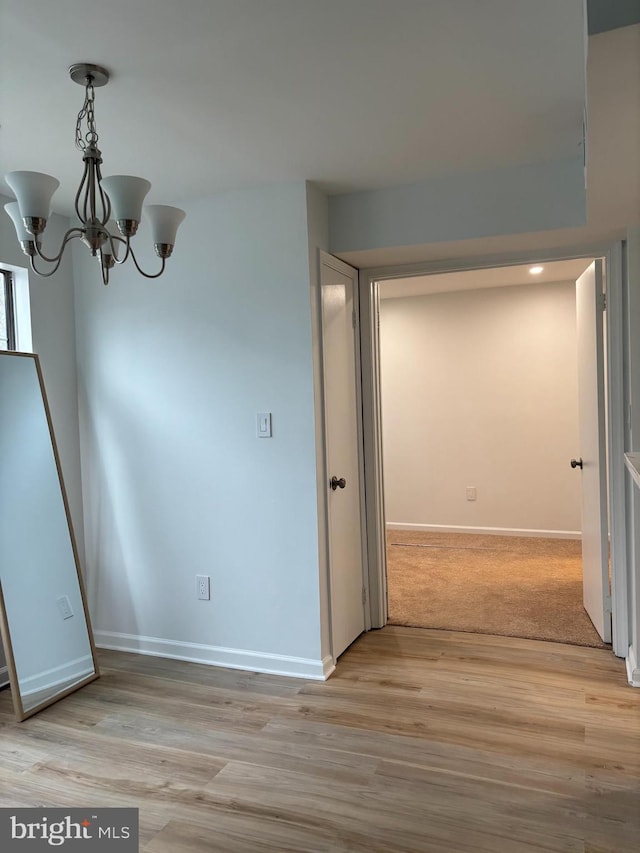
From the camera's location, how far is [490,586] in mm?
4422

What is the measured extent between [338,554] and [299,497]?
0.42m

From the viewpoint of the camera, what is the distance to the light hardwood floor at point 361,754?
1.97m

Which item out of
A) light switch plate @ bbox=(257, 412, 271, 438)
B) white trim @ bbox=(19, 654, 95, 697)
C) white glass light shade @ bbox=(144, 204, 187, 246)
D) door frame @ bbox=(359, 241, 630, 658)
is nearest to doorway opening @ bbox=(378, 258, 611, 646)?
door frame @ bbox=(359, 241, 630, 658)

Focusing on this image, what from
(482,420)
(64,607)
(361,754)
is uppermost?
(482,420)

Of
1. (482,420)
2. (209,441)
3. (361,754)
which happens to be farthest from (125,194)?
(482,420)

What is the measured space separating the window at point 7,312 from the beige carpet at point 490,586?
2.62 m

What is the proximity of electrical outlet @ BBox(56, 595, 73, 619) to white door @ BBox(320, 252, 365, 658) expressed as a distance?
4.25 feet

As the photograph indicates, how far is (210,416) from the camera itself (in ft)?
10.8

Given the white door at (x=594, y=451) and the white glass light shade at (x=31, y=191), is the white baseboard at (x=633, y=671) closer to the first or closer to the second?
the white door at (x=594, y=451)

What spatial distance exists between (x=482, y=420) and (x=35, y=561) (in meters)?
4.22

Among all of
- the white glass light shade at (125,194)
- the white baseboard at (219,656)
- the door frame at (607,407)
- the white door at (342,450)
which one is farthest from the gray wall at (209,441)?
the white glass light shade at (125,194)

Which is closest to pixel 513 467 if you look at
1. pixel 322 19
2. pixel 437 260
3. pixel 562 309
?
pixel 562 309

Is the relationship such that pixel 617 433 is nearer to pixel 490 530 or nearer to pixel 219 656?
pixel 219 656

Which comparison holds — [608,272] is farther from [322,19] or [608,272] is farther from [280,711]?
[280,711]
